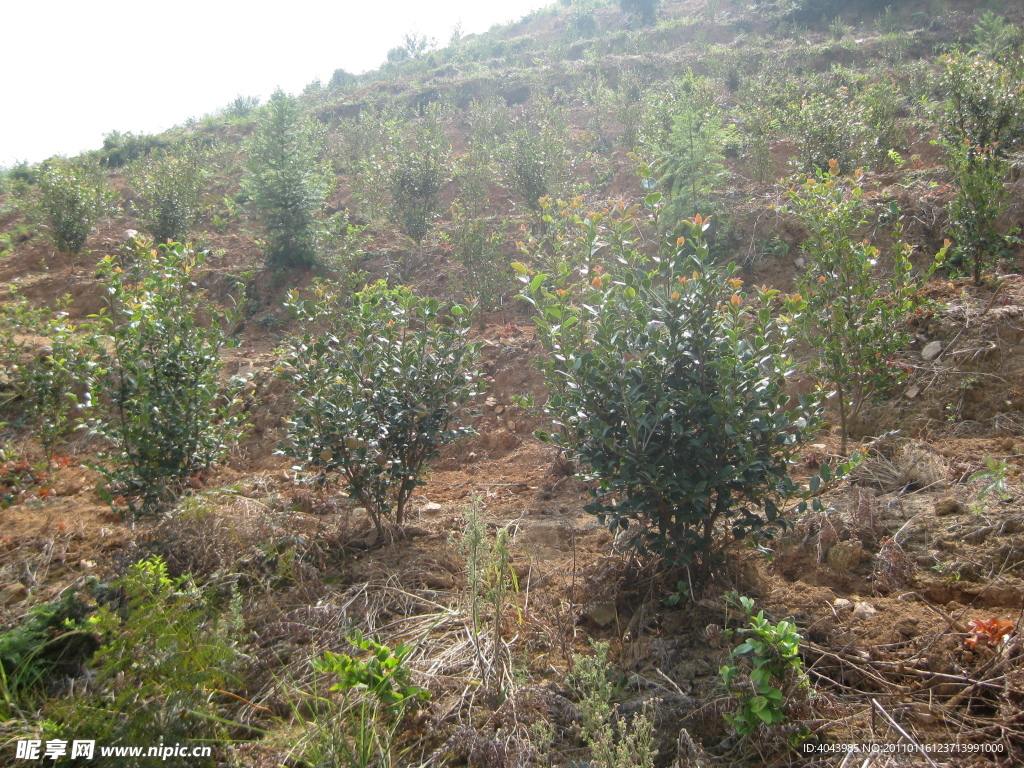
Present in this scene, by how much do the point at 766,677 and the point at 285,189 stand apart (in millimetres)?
7997

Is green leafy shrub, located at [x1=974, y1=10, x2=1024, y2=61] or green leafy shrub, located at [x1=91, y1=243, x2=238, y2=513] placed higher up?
green leafy shrub, located at [x1=974, y1=10, x2=1024, y2=61]

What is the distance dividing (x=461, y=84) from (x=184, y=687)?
1847 cm

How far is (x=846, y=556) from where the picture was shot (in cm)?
265

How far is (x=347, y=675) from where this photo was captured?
209 centimetres

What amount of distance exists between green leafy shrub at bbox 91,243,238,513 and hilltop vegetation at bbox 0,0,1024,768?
20mm

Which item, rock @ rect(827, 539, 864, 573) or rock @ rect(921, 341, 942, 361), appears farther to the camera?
rock @ rect(921, 341, 942, 361)

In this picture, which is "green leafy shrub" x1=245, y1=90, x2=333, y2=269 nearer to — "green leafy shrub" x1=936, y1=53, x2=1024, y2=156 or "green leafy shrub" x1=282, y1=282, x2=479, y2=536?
"green leafy shrub" x1=282, y1=282, x2=479, y2=536

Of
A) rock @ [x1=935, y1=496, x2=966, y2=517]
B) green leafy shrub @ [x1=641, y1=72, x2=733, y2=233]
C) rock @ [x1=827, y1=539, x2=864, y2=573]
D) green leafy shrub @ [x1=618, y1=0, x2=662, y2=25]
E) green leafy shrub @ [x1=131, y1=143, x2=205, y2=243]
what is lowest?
rock @ [x1=827, y1=539, x2=864, y2=573]

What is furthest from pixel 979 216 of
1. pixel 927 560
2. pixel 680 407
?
pixel 680 407

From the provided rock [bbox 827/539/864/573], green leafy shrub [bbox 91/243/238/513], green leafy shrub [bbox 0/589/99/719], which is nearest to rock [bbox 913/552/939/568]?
rock [bbox 827/539/864/573]

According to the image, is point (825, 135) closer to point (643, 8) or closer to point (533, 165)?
point (533, 165)

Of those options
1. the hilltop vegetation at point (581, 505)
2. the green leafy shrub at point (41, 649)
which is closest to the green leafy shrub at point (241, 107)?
the hilltop vegetation at point (581, 505)

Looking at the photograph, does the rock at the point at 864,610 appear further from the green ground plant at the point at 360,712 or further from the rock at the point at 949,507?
the green ground plant at the point at 360,712

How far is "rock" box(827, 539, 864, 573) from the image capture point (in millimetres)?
2650
